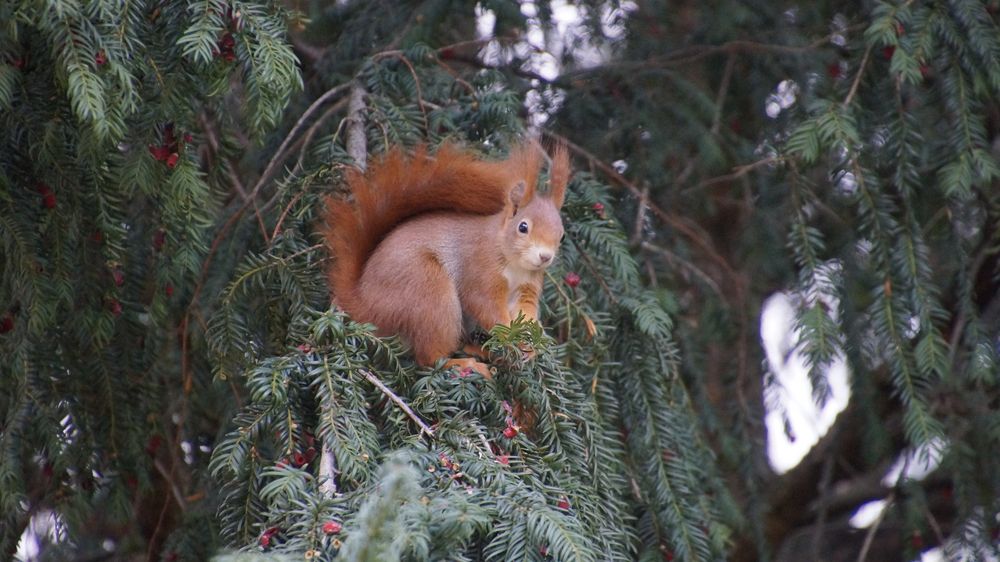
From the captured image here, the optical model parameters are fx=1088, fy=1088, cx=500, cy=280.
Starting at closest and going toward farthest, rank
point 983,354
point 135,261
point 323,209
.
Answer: point 323,209 < point 135,261 < point 983,354

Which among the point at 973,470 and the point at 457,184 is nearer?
the point at 457,184

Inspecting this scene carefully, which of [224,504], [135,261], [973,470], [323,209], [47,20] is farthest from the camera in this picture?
[973,470]

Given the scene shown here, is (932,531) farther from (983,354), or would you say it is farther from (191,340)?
(191,340)

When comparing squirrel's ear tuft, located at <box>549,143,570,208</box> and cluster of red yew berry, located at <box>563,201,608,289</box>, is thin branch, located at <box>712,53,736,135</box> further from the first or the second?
squirrel's ear tuft, located at <box>549,143,570,208</box>

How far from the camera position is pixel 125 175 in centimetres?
178

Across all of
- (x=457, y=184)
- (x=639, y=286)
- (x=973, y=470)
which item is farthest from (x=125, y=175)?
(x=973, y=470)

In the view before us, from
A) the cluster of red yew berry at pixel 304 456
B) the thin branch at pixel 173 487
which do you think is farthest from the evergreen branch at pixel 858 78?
the thin branch at pixel 173 487

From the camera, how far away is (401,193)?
216 cm

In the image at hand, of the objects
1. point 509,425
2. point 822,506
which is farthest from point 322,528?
point 822,506

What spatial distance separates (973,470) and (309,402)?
Answer: 5.71 feet

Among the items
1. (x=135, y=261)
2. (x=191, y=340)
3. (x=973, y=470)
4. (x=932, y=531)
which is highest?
(x=135, y=261)

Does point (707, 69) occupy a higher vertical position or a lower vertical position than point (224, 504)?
lower

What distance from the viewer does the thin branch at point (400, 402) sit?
163cm

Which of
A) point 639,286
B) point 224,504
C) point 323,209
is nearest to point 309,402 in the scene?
point 224,504
